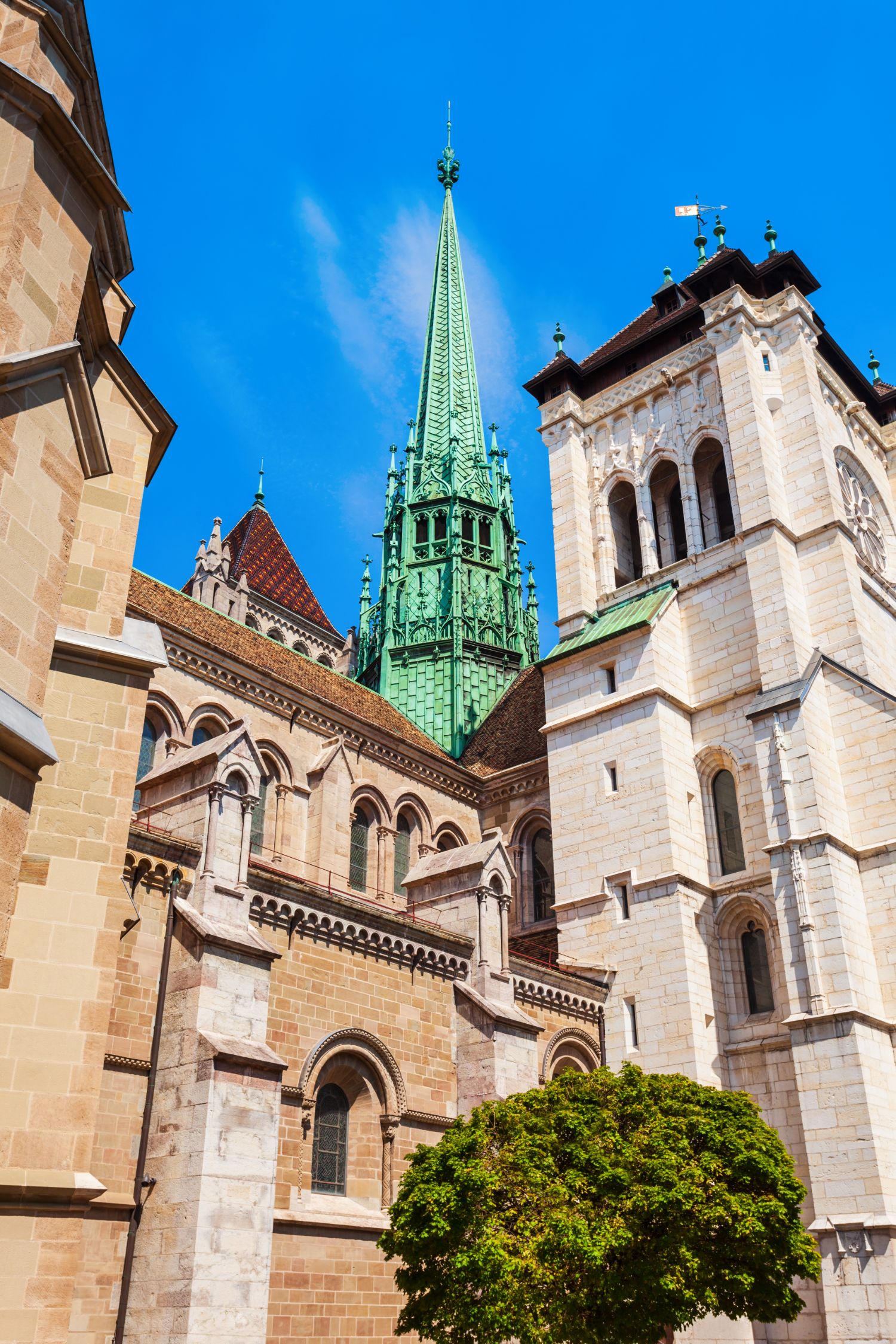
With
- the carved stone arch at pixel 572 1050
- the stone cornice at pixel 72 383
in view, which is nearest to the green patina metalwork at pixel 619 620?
the carved stone arch at pixel 572 1050

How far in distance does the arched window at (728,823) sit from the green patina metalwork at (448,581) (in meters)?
10.0

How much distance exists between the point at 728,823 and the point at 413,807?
797 cm

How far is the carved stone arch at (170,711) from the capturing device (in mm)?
23922

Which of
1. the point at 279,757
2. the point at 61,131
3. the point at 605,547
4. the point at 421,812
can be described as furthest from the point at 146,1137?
the point at 605,547

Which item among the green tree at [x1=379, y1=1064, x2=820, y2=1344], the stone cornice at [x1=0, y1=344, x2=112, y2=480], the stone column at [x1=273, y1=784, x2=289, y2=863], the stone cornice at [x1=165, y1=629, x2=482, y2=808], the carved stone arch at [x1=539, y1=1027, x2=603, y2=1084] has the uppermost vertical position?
the stone cornice at [x1=165, y1=629, x2=482, y2=808]

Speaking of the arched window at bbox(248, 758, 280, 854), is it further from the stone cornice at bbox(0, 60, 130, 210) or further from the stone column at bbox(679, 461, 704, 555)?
the stone cornice at bbox(0, 60, 130, 210)

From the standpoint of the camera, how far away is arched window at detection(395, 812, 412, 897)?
2830cm

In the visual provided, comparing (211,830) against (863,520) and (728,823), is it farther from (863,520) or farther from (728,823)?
(863,520)

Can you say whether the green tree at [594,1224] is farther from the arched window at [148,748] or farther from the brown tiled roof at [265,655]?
the brown tiled roof at [265,655]

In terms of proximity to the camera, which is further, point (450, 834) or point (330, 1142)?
point (450, 834)

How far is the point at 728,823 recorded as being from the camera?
26859 millimetres

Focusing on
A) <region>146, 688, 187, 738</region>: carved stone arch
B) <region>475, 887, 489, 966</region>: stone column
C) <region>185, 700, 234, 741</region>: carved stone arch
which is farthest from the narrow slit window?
<region>146, 688, 187, 738</region>: carved stone arch

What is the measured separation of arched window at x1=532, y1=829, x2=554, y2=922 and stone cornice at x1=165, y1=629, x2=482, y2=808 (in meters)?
2.14

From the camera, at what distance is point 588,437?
115 feet
